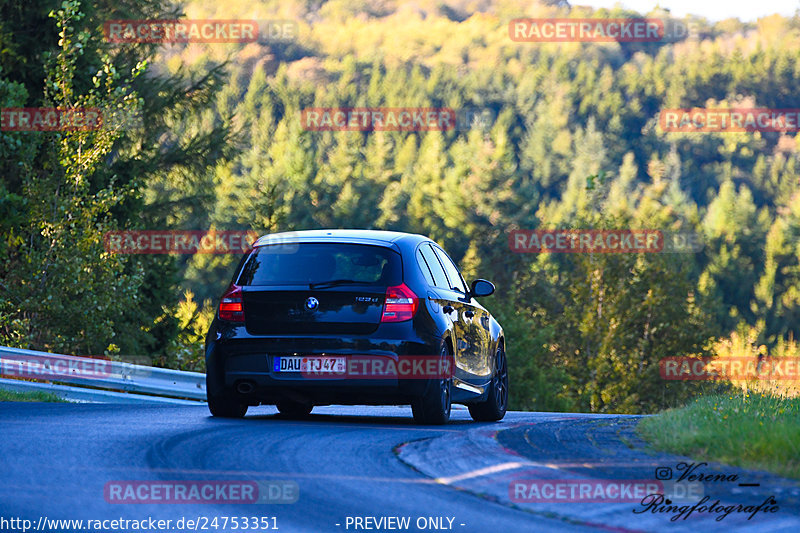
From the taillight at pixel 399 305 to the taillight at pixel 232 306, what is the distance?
1.26 meters

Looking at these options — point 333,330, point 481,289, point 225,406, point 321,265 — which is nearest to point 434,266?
point 481,289

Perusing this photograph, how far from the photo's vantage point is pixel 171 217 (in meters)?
33.4

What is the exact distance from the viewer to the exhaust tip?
10.3 meters

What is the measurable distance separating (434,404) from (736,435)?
124 inches

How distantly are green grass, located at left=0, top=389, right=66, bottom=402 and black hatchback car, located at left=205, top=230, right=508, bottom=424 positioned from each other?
120 inches

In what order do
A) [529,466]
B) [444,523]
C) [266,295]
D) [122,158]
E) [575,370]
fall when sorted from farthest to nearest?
[575,370] → [122,158] → [266,295] → [529,466] → [444,523]

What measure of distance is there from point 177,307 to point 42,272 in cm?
1238

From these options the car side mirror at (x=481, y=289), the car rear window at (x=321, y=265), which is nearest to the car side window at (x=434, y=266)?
the car side mirror at (x=481, y=289)

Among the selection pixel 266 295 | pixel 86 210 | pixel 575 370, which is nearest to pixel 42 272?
pixel 86 210

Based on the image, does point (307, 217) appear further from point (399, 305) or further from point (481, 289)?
point (399, 305)

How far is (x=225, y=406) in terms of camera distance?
10.6 meters

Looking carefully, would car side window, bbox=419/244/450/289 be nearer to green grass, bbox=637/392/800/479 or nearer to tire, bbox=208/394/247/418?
tire, bbox=208/394/247/418

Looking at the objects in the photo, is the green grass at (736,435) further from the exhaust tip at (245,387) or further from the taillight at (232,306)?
the taillight at (232,306)

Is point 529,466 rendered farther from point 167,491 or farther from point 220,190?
point 220,190
